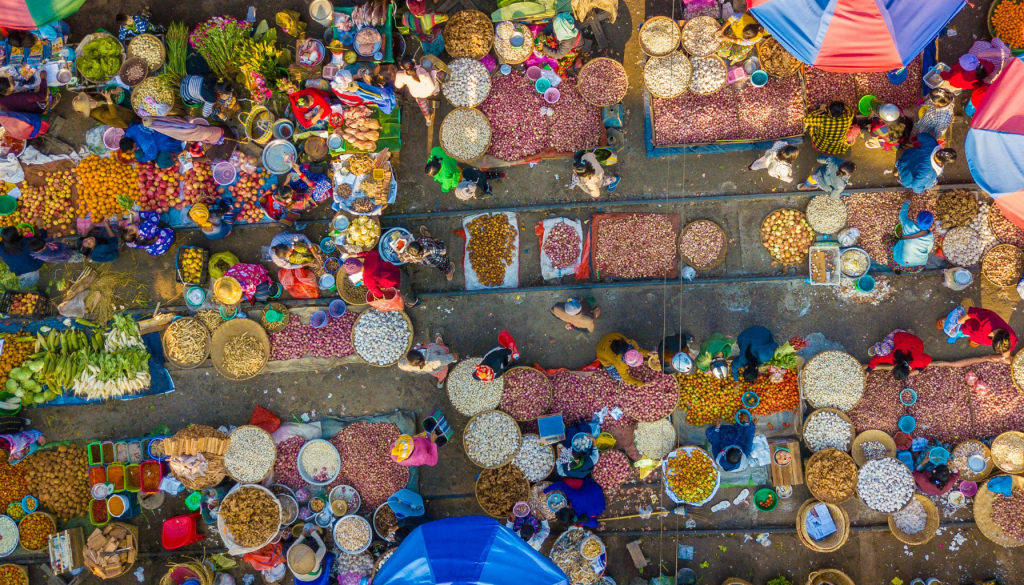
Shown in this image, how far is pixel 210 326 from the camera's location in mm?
6371

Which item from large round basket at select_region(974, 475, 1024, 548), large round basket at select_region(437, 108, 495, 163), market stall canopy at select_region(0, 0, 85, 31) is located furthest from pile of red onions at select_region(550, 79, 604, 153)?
large round basket at select_region(974, 475, 1024, 548)

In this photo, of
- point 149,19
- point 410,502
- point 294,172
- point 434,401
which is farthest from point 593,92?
point 149,19

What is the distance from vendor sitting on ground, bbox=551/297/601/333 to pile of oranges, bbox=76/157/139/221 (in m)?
5.01

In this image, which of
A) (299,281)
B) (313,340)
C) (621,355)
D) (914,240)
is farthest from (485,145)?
(914,240)

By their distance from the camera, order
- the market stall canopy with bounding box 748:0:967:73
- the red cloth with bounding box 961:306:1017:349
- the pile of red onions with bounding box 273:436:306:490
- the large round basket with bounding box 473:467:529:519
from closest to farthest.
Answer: the market stall canopy with bounding box 748:0:967:73 → the red cloth with bounding box 961:306:1017:349 → the large round basket with bounding box 473:467:529:519 → the pile of red onions with bounding box 273:436:306:490

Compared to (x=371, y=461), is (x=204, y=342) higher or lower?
higher

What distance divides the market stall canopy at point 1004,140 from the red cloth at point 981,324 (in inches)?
44.8

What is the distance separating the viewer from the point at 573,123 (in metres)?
6.20

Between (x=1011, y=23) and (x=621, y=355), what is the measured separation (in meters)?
5.40

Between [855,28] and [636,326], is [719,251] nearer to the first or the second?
[636,326]

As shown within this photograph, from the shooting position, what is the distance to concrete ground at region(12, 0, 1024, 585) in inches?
237

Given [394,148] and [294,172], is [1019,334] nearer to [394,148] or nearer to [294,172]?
[394,148]

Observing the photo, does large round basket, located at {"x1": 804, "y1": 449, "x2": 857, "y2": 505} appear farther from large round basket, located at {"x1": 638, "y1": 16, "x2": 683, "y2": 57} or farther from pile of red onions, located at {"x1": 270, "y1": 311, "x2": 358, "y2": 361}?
pile of red onions, located at {"x1": 270, "y1": 311, "x2": 358, "y2": 361}

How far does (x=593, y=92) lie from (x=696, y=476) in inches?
169
